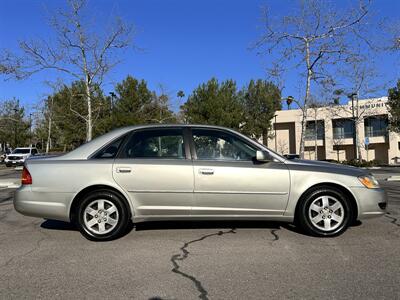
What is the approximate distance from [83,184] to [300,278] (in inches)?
123

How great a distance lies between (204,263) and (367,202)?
256cm

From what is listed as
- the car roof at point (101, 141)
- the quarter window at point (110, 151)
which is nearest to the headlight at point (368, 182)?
the car roof at point (101, 141)

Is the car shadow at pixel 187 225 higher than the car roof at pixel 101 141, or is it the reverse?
the car roof at pixel 101 141

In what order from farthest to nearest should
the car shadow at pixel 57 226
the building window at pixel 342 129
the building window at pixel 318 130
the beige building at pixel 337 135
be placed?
1. the building window at pixel 318 130
2. the building window at pixel 342 129
3. the beige building at pixel 337 135
4. the car shadow at pixel 57 226

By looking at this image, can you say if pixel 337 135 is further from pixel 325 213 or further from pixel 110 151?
pixel 110 151

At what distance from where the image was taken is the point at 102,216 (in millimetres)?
6094

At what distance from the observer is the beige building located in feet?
182

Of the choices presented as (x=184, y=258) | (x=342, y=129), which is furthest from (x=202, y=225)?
(x=342, y=129)

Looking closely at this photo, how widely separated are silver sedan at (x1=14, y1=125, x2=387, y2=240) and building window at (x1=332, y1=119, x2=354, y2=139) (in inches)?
2185

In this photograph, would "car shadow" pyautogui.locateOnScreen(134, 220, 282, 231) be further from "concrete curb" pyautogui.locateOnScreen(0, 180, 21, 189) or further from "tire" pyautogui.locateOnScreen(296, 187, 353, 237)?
"concrete curb" pyautogui.locateOnScreen(0, 180, 21, 189)

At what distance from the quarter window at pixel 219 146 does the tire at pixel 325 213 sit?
1021mm

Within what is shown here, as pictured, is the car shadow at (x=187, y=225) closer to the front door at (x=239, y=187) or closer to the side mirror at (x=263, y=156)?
the front door at (x=239, y=187)

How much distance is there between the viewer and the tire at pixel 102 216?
239 inches

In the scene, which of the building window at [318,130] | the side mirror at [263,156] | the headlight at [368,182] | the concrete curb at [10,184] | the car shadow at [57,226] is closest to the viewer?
the side mirror at [263,156]
